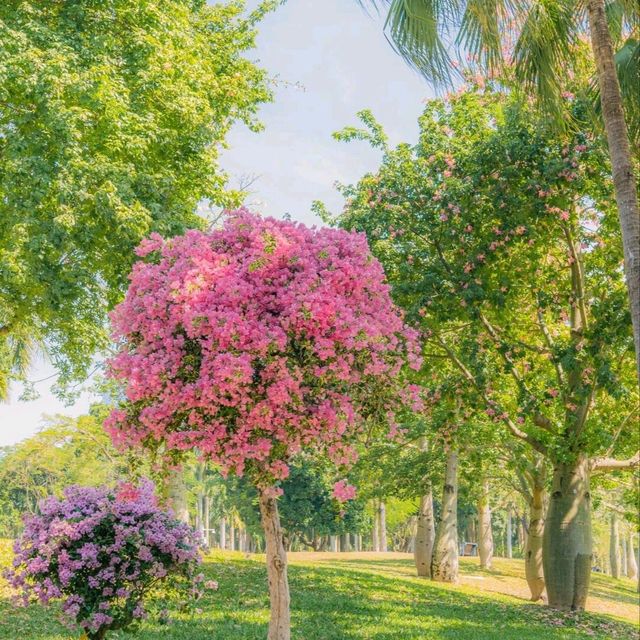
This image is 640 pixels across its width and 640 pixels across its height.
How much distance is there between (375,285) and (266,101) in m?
12.9

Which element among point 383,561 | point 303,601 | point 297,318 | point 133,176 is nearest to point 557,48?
point 297,318

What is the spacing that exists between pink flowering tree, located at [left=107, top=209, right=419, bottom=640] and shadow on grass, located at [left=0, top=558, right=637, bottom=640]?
10.7ft

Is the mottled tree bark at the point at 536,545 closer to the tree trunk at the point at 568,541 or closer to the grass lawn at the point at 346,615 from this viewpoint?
the grass lawn at the point at 346,615

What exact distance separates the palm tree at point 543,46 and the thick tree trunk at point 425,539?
17.0 meters

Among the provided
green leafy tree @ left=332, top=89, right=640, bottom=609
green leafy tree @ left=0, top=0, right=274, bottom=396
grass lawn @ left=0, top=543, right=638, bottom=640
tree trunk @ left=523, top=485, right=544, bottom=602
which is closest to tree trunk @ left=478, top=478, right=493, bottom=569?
tree trunk @ left=523, top=485, right=544, bottom=602

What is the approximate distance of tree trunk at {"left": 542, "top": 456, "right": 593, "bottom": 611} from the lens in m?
15.9

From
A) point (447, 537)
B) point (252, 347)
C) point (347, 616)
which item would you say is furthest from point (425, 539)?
point (252, 347)

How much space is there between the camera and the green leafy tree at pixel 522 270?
14.0m

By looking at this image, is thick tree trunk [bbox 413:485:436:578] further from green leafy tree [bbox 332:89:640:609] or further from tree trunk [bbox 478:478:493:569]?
green leafy tree [bbox 332:89:640:609]

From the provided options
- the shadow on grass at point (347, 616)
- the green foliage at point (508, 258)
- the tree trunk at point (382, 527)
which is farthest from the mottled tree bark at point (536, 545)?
the tree trunk at point (382, 527)

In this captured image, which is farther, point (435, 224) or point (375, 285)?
point (435, 224)

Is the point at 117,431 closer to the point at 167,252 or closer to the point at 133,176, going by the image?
the point at 167,252

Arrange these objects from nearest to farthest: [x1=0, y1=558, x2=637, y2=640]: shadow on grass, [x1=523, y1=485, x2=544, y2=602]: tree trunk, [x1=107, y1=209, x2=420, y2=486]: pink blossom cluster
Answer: [x1=107, y1=209, x2=420, y2=486]: pink blossom cluster → [x1=0, y1=558, x2=637, y2=640]: shadow on grass → [x1=523, y1=485, x2=544, y2=602]: tree trunk

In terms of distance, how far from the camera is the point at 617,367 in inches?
626
